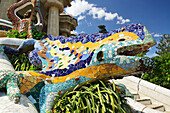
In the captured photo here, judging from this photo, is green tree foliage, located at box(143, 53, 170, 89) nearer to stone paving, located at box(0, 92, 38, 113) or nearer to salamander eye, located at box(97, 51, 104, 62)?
salamander eye, located at box(97, 51, 104, 62)

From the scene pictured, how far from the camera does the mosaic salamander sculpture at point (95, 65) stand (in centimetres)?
200

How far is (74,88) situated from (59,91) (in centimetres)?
24

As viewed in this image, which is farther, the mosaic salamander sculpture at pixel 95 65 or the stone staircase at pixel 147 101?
the stone staircase at pixel 147 101

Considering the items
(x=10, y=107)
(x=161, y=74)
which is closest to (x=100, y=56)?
(x=10, y=107)

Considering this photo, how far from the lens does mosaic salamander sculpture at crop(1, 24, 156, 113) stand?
2.00 metres

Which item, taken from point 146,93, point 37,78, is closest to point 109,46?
point 37,78

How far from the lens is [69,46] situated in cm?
273

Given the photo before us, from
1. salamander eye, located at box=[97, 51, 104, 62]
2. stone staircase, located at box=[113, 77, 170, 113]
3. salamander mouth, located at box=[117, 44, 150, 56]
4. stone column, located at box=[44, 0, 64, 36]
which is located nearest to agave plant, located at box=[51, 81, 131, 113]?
salamander eye, located at box=[97, 51, 104, 62]

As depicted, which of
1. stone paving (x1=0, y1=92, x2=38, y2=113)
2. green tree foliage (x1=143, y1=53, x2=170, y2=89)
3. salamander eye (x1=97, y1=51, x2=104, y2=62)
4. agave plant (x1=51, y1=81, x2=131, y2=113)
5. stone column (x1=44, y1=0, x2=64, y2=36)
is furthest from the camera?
stone column (x1=44, y1=0, x2=64, y2=36)

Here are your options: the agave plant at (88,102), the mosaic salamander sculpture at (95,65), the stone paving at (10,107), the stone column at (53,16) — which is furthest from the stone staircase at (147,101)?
the stone column at (53,16)

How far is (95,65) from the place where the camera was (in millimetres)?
2109

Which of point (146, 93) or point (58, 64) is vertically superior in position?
point (58, 64)

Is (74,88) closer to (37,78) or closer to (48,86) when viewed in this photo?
(48,86)

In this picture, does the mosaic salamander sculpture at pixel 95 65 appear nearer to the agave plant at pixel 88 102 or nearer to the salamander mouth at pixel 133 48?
the salamander mouth at pixel 133 48
